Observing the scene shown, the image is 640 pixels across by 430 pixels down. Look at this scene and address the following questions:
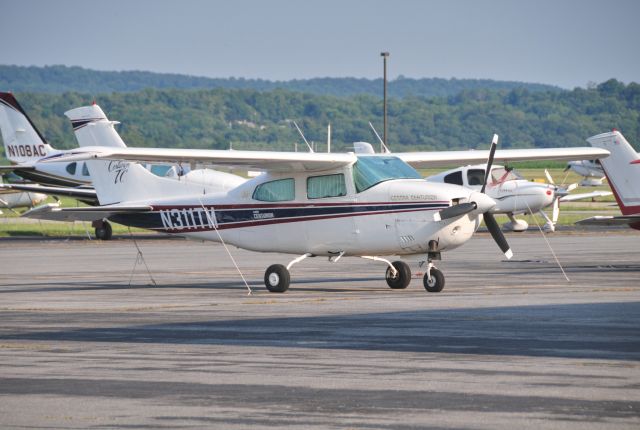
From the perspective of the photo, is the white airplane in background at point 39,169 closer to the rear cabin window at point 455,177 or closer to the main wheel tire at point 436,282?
the rear cabin window at point 455,177

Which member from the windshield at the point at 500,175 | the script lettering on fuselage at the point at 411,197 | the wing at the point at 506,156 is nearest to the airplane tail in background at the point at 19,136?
the windshield at the point at 500,175

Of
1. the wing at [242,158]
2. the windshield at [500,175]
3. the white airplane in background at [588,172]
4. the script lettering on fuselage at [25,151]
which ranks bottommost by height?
the white airplane in background at [588,172]

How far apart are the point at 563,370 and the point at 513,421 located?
2190 millimetres

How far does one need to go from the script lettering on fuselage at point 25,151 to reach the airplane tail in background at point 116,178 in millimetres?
20114

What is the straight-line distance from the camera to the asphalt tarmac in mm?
8547

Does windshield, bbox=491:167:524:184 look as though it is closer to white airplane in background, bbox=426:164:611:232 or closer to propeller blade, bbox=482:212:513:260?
white airplane in background, bbox=426:164:611:232

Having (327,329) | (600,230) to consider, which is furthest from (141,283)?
(600,230)

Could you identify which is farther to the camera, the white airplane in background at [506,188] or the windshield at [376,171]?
the white airplane in background at [506,188]

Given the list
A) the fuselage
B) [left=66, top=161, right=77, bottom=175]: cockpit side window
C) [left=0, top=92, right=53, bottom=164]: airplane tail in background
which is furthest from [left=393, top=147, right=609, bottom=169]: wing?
[left=0, top=92, right=53, bottom=164]: airplane tail in background

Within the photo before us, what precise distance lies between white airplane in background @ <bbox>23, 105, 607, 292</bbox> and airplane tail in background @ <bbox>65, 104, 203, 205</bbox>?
302 mm

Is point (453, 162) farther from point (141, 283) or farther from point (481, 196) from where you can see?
point (141, 283)

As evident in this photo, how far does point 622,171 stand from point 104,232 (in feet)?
60.9

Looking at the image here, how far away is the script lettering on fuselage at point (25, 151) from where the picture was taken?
44094 millimetres

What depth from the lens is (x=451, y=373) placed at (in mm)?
10164
